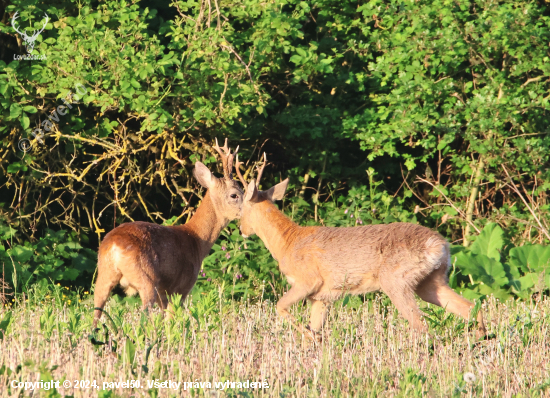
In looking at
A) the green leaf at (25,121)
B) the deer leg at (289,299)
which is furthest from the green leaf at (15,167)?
the deer leg at (289,299)

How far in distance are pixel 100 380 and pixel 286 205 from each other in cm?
597

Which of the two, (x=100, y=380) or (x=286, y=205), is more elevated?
(x=286, y=205)

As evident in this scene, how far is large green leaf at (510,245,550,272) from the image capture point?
8.12 metres

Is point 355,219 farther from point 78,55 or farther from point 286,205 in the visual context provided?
point 78,55

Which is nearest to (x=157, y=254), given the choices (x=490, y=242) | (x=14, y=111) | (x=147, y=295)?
(x=147, y=295)

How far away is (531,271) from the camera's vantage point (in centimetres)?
808

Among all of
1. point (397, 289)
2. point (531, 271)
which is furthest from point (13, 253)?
point (531, 271)

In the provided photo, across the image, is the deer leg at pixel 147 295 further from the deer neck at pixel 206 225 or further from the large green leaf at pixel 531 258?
the large green leaf at pixel 531 258

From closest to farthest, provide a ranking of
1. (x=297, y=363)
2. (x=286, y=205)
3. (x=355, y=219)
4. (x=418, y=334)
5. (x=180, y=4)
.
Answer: (x=297, y=363)
(x=418, y=334)
(x=180, y=4)
(x=355, y=219)
(x=286, y=205)

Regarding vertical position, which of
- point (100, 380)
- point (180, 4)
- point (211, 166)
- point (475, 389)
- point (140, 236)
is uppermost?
point (180, 4)

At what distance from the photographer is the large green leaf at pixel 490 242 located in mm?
8492

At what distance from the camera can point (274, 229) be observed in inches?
270

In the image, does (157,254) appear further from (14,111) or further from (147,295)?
(14,111)

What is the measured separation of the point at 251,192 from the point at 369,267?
139cm
